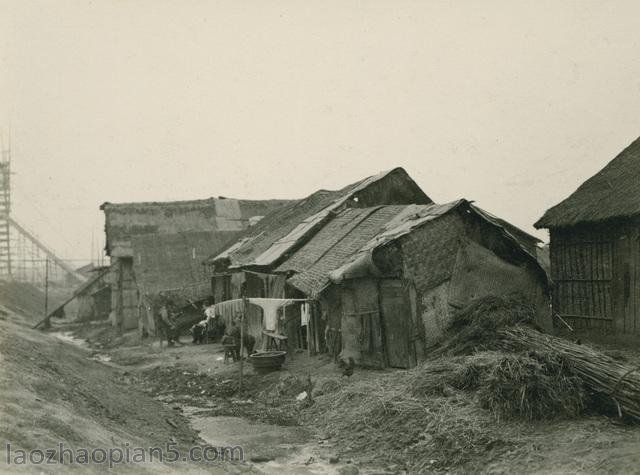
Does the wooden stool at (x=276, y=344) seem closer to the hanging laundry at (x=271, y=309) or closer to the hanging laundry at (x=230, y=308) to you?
the hanging laundry at (x=230, y=308)

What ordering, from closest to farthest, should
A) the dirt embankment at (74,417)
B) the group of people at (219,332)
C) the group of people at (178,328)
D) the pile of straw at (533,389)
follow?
the dirt embankment at (74,417)
the pile of straw at (533,389)
the group of people at (219,332)
the group of people at (178,328)

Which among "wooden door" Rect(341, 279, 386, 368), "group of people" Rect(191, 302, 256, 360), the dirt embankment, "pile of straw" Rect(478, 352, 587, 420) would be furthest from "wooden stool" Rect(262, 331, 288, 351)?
"pile of straw" Rect(478, 352, 587, 420)

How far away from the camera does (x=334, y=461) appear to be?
964cm

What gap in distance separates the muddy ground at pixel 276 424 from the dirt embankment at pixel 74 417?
34 mm

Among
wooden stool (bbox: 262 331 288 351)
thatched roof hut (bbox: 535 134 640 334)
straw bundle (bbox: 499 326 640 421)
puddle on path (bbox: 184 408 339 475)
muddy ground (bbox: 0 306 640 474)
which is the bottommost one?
puddle on path (bbox: 184 408 339 475)

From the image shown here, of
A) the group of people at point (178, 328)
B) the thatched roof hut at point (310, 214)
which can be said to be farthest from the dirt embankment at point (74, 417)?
the group of people at point (178, 328)

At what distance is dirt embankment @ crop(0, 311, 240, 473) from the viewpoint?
7770mm

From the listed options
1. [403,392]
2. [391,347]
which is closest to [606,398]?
[403,392]

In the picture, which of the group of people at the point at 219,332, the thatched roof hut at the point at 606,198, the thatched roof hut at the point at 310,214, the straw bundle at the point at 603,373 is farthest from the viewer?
the thatched roof hut at the point at 310,214

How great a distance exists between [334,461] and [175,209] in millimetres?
30358

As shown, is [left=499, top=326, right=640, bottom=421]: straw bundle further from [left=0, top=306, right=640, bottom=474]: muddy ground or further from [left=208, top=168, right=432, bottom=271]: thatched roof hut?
[left=208, top=168, right=432, bottom=271]: thatched roof hut

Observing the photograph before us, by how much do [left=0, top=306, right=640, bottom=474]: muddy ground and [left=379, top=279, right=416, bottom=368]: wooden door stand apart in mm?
460

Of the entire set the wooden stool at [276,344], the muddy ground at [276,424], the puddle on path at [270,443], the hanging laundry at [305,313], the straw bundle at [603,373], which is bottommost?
the puddle on path at [270,443]

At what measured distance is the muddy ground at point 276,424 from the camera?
806cm
